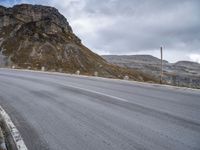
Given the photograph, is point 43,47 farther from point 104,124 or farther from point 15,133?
point 15,133

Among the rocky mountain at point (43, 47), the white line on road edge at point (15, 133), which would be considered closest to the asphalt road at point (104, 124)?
the white line on road edge at point (15, 133)

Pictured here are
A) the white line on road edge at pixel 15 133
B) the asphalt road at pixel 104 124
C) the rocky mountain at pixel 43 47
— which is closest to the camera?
the white line on road edge at pixel 15 133

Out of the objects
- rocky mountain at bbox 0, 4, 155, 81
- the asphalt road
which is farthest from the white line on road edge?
rocky mountain at bbox 0, 4, 155, 81

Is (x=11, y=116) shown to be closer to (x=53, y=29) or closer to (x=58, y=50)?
(x=58, y=50)

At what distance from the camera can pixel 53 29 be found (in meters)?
117

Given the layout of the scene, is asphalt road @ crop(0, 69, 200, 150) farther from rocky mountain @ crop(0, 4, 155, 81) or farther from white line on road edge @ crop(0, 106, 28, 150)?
rocky mountain @ crop(0, 4, 155, 81)

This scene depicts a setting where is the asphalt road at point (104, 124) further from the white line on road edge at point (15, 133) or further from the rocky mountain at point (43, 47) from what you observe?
the rocky mountain at point (43, 47)

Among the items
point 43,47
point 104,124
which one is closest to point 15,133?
point 104,124

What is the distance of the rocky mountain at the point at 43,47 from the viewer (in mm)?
91188

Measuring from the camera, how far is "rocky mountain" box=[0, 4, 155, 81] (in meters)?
91.2

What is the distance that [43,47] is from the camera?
10181 centimetres

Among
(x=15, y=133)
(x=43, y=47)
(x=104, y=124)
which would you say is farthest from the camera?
(x=43, y=47)

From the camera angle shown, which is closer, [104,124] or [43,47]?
[104,124]

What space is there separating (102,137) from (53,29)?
373 feet
